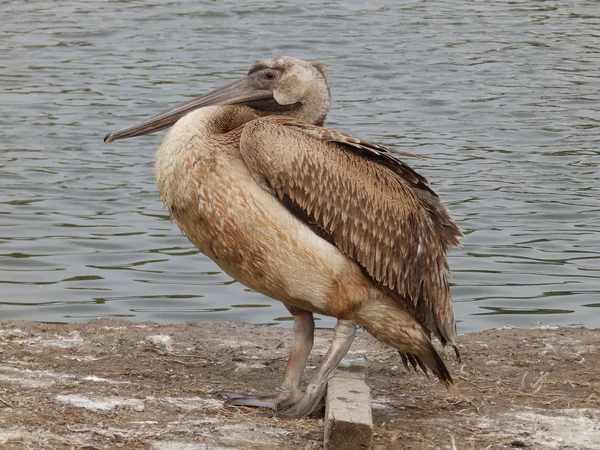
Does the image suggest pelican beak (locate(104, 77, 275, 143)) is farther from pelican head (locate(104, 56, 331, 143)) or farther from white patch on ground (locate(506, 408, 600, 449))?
white patch on ground (locate(506, 408, 600, 449))

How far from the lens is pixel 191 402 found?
17.6 feet

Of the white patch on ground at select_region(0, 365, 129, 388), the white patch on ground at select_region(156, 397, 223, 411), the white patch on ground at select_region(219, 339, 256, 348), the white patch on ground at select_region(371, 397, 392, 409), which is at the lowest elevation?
the white patch on ground at select_region(219, 339, 256, 348)

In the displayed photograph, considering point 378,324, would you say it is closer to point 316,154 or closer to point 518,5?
point 316,154

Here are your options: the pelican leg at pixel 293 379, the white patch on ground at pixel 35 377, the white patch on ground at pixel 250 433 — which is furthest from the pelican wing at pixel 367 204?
the white patch on ground at pixel 35 377

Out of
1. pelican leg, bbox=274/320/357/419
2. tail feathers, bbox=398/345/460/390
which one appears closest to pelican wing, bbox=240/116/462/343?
tail feathers, bbox=398/345/460/390

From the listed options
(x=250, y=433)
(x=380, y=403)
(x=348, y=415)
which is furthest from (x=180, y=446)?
(x=380, y=403)

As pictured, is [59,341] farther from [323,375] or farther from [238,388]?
[323,375]

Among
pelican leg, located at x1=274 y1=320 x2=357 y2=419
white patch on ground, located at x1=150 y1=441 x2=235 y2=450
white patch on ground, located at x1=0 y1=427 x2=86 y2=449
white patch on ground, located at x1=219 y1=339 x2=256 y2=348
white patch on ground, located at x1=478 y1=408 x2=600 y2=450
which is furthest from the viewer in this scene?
white patch on ground, located at x1=219 y1=339 x2=256 y2=348

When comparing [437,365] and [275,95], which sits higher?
[275,95]

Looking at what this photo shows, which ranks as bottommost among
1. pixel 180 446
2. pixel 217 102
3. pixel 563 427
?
pixel 563 427

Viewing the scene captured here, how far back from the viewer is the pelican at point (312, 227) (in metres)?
5.24

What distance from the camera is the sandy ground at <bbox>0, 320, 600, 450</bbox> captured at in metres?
4.90

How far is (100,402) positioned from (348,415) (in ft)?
3.60

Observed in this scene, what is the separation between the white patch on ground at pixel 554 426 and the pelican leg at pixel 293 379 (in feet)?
2.79
